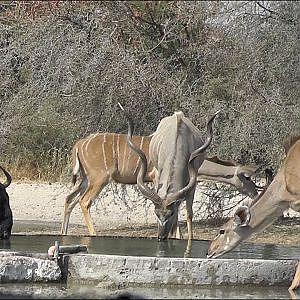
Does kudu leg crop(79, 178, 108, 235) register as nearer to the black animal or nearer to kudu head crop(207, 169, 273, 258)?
the black animal

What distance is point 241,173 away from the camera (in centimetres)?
1223

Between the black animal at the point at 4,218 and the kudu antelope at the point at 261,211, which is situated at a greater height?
the kudu antelope at the point at 261,211

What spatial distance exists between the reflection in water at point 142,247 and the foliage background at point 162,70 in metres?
3.98

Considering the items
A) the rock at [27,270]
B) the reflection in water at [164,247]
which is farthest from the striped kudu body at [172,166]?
the rock at [27,270]

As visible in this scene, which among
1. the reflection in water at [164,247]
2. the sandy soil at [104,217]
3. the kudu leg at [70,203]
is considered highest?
the reflection in water at [164,247]

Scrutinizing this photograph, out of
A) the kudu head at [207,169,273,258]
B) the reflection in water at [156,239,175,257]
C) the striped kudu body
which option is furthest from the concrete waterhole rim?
the striped kudu body

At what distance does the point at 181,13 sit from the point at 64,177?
9.69ft

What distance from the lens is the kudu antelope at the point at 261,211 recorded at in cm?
830

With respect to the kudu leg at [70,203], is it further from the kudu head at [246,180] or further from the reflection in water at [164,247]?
the reflection in water at [164,247]

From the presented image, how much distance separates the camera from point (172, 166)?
35.9 ft

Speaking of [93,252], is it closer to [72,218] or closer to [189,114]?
[189,114]

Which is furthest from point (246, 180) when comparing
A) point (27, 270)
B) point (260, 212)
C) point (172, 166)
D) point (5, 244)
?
point (27, 270)

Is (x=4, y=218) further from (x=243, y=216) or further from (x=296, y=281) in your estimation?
(x=296, y=281)

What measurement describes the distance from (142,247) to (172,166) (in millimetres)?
2089
